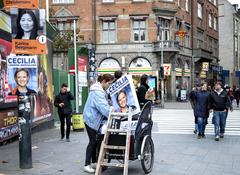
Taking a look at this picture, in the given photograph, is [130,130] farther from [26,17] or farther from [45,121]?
[45,121]

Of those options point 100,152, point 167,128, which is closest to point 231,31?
point 167,128

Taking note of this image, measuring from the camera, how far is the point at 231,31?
72.1 meters

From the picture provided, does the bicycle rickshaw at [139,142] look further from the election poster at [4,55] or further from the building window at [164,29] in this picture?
the building window at [164,29]

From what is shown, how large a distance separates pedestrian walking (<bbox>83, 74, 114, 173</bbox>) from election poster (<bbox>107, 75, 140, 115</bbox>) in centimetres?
17

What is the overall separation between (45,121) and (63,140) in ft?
11.3

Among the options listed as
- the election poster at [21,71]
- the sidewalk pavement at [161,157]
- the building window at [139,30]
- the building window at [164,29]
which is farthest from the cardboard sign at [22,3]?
the building window at [164,29]

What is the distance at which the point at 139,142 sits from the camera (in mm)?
7945

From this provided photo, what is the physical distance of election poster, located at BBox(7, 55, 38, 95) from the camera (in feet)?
27.5

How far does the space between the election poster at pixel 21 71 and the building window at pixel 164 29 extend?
35275mm

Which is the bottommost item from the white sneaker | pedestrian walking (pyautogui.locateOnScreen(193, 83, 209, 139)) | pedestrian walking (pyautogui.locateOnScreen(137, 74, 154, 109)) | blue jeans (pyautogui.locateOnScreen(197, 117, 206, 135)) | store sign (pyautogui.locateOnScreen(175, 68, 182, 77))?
the white sneaker

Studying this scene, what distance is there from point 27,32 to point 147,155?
331 centimetres

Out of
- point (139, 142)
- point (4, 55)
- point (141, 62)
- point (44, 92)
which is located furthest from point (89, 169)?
point (141, 62)

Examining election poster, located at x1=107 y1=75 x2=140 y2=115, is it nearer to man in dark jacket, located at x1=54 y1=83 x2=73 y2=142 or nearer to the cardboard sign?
the cardboard sign

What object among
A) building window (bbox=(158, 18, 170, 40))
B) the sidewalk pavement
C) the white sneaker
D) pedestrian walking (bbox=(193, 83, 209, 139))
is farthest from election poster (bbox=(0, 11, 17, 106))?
building window (bbox=(158, 18, 170, 40))
